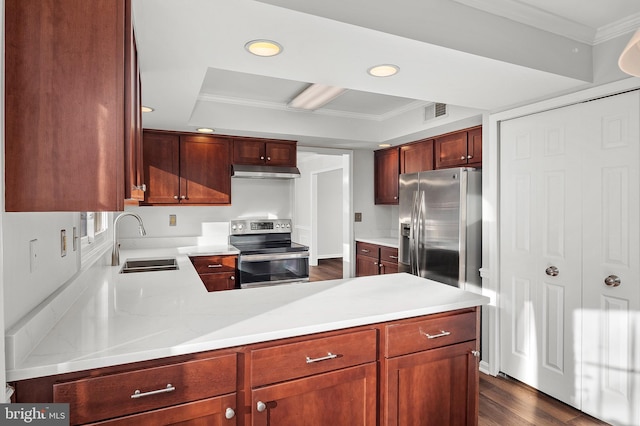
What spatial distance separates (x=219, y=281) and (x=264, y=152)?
4.94 feet

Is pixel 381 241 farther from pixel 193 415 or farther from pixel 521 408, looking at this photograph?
pixel 193 415

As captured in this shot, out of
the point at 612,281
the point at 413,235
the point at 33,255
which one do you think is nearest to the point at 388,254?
the point at 413,235

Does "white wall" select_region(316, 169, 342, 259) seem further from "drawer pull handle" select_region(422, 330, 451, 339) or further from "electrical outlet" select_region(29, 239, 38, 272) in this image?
"electrical outlet" select_region(29, 239, 38, 272)

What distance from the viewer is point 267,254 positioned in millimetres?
3883

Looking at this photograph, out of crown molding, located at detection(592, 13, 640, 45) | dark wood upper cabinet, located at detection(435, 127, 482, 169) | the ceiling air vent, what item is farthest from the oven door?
crown molding, located at detection(592, 13, 640, 45)

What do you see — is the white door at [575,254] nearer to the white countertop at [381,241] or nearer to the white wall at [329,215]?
the white countertop at [381,241]

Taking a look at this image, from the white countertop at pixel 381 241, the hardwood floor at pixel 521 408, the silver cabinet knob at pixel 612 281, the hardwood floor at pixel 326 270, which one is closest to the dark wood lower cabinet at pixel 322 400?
the hardwood floor at pixel 521 408

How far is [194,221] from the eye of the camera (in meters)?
4.27

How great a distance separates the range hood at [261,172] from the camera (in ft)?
13.0

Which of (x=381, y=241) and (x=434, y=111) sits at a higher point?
(x=434, y=111)

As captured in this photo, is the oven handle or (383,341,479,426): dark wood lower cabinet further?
the oven handle

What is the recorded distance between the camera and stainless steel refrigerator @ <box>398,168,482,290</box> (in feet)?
10.5

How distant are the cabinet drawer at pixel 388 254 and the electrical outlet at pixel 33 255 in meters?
3.42
